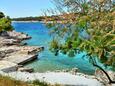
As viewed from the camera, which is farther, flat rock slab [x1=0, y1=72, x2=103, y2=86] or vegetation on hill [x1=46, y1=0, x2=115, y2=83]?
flat rock slab [x1=0, y1=72, x2=103, y2=86]

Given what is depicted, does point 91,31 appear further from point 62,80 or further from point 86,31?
point 62,80

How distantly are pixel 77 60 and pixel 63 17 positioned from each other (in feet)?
97.1

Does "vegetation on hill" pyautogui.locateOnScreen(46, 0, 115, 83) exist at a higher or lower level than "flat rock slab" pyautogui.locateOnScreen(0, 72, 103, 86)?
higher

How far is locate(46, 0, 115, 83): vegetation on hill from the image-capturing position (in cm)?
1291

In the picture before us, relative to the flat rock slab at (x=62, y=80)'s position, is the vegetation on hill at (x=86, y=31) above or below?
above

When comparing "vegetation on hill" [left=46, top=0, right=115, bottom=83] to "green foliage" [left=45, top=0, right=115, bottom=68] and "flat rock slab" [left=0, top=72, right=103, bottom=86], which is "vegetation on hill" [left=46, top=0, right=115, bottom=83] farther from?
"flat rock slab" [left=0, top=72, right=103, bottom=86]

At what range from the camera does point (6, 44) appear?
60438 millimetres

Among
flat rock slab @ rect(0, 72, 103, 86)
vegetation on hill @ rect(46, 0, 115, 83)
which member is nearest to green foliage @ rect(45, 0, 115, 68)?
vegetation on hill @ rect(46, 0, 115, 83)

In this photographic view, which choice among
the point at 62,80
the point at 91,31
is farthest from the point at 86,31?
the point at 62,80

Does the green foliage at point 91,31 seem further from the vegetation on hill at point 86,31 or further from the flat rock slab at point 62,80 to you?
the flat rock slab at point 62,80

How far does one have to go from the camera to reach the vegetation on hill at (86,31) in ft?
42.4

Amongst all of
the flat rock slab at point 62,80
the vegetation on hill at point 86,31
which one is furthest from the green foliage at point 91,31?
the flat rock slab at point 62,80

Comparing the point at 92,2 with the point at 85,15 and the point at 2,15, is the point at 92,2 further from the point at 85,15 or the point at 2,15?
the point at 2,15

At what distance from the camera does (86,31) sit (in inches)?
603
